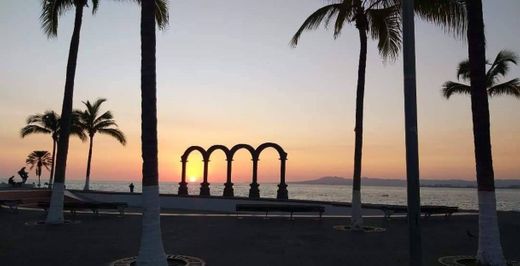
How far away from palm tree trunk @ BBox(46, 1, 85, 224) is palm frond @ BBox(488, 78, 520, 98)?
845 inches

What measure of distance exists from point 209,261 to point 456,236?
8.77m

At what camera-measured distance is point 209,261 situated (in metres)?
10.2

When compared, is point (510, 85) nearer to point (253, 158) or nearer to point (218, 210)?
point (253, 158)

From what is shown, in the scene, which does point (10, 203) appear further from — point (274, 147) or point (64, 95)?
point (274, 147)

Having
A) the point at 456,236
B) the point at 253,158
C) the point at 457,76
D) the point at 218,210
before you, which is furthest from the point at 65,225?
the point at 457,76

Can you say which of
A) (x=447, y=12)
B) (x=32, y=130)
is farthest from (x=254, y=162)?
(x=32, y=130)

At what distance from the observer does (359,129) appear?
16859 millimetres

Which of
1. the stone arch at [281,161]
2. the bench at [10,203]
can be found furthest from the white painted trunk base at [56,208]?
the stone arch at [281,161]

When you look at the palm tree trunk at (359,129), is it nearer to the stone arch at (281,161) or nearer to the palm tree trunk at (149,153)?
the palm tree trunk at (149,153)

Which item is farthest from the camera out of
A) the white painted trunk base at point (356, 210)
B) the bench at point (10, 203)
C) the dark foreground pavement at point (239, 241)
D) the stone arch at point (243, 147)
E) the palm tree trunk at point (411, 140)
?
the stone arch at point (243, 147)

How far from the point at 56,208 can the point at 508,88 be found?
76.3 feet

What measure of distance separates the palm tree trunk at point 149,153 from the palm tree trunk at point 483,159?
6.53m

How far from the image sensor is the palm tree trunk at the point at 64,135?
1698cm

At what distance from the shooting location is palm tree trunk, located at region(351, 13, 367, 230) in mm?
16547
